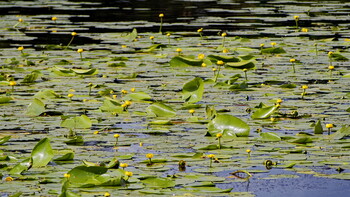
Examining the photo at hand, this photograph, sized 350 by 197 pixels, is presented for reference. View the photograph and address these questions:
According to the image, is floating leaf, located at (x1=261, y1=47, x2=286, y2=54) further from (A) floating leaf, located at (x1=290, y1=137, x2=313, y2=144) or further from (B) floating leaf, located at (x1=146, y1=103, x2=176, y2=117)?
(A) floating leaf, located at (x1=290, y1=137, x2=313, y2=144)

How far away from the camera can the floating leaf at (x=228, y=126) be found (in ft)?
15.1

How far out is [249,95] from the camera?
5.81 meters

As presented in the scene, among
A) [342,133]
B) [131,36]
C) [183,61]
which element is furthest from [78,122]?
[131,36]

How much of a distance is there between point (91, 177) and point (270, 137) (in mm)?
1212

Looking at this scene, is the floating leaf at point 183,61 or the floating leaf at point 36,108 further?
the floating leaf at point 183,61

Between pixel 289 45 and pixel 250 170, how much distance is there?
4.32 metres

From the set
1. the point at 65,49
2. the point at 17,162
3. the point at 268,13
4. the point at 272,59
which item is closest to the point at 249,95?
the point at 272,59

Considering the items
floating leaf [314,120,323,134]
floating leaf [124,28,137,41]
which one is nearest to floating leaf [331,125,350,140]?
floating leaf [314,120,323,134]

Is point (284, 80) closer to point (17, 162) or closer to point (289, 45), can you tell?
point (289, 45)

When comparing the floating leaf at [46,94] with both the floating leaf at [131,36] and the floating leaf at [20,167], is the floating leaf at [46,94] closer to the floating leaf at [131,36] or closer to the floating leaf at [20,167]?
the floating leaf at [20,167]

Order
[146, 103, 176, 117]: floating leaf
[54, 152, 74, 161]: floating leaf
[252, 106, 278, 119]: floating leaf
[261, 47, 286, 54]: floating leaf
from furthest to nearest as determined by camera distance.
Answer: [261, 47, 286, 54]: floating leaf, [146, 103, 176, 117]: floating leaf, [252, 106, 278, 119]: floating leaf, [54, 152, 74, 161]: floating leaf

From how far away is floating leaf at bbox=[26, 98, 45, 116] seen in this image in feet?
17.0

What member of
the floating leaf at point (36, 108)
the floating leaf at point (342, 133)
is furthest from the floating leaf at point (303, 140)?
the floating leaf at point (36, 108)

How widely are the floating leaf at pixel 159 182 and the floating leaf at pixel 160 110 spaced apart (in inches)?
56.7
